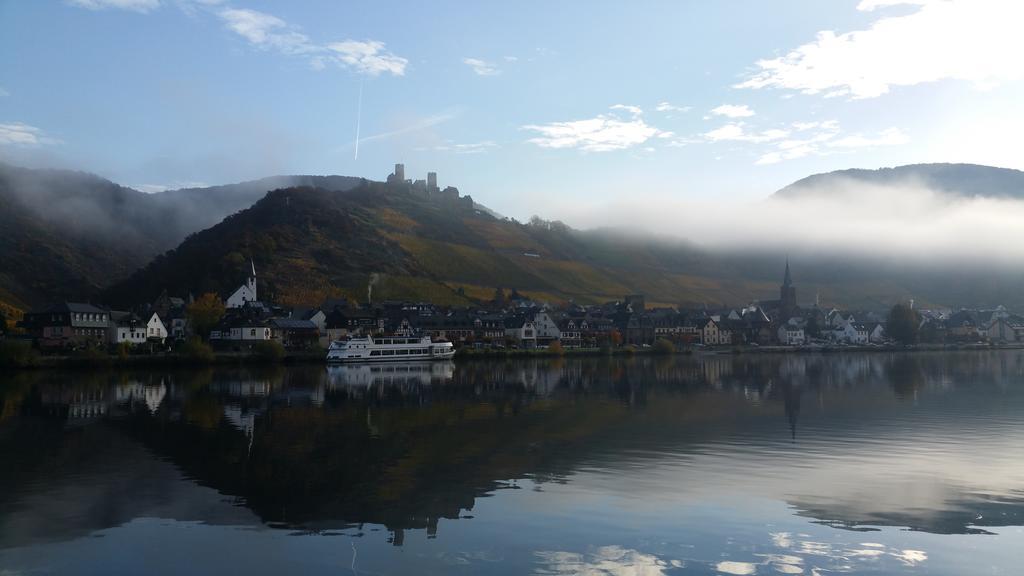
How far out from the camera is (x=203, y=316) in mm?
80438

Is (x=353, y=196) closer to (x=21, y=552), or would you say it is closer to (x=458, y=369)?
(x=458, y=369)

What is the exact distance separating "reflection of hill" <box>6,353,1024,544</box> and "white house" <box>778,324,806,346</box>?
2890 inches

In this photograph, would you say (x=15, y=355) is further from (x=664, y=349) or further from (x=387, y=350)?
(x=664, y=349)

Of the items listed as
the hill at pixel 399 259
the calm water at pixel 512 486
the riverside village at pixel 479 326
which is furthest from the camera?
the hill at pixel 399 259

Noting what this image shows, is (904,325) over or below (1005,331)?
over

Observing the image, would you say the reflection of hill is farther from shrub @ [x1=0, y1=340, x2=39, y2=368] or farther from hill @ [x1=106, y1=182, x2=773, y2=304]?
hill @ [x1=106, y1=182, x2=773, y2=304]

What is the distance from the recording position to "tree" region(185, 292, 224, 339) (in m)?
79.6

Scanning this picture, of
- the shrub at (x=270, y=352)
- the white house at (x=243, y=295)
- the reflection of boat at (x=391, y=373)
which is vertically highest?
the white house at (x=243, y=295)

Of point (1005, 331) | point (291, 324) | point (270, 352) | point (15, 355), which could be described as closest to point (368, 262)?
Answer: point (291, 324)

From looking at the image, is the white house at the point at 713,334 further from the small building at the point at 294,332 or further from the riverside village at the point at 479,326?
the small building at the point at 294,332

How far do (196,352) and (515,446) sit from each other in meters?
47.4

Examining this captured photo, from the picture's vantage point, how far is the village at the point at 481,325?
238 feet

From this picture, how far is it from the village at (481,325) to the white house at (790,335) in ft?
0.78

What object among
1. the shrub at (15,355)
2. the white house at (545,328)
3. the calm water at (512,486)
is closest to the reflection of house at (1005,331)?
the white house at (545,328)
